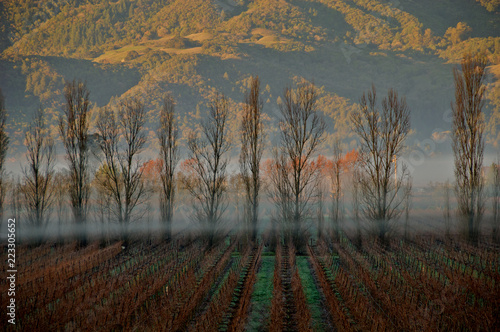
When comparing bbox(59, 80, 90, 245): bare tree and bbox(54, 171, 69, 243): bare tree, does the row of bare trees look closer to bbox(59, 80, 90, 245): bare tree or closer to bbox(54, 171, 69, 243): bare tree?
bbox(59, 80, 90, 245): bare tree

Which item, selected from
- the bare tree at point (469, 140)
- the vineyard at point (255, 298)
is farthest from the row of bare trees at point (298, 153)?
the vineyard at point (255, 298)

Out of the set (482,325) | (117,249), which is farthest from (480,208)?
(117,249)

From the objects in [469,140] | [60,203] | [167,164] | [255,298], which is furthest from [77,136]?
[469,140]

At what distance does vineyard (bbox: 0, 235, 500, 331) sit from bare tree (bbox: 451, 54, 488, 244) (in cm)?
490

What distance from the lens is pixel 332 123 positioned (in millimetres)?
167125

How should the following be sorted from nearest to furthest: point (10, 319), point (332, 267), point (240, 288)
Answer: point (10, 319) → point (240, 288) → point (332, 267)

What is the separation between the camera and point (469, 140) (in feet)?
73.5

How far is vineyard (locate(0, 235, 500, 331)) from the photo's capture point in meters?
8.56

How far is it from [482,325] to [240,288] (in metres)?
7.34

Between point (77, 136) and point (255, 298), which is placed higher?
point (77, 136)

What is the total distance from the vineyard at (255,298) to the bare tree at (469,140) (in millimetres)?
4897

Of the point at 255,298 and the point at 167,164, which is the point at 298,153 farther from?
the point at 255,298

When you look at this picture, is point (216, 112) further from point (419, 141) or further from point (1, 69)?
point (1, 69)

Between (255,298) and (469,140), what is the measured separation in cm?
1837
